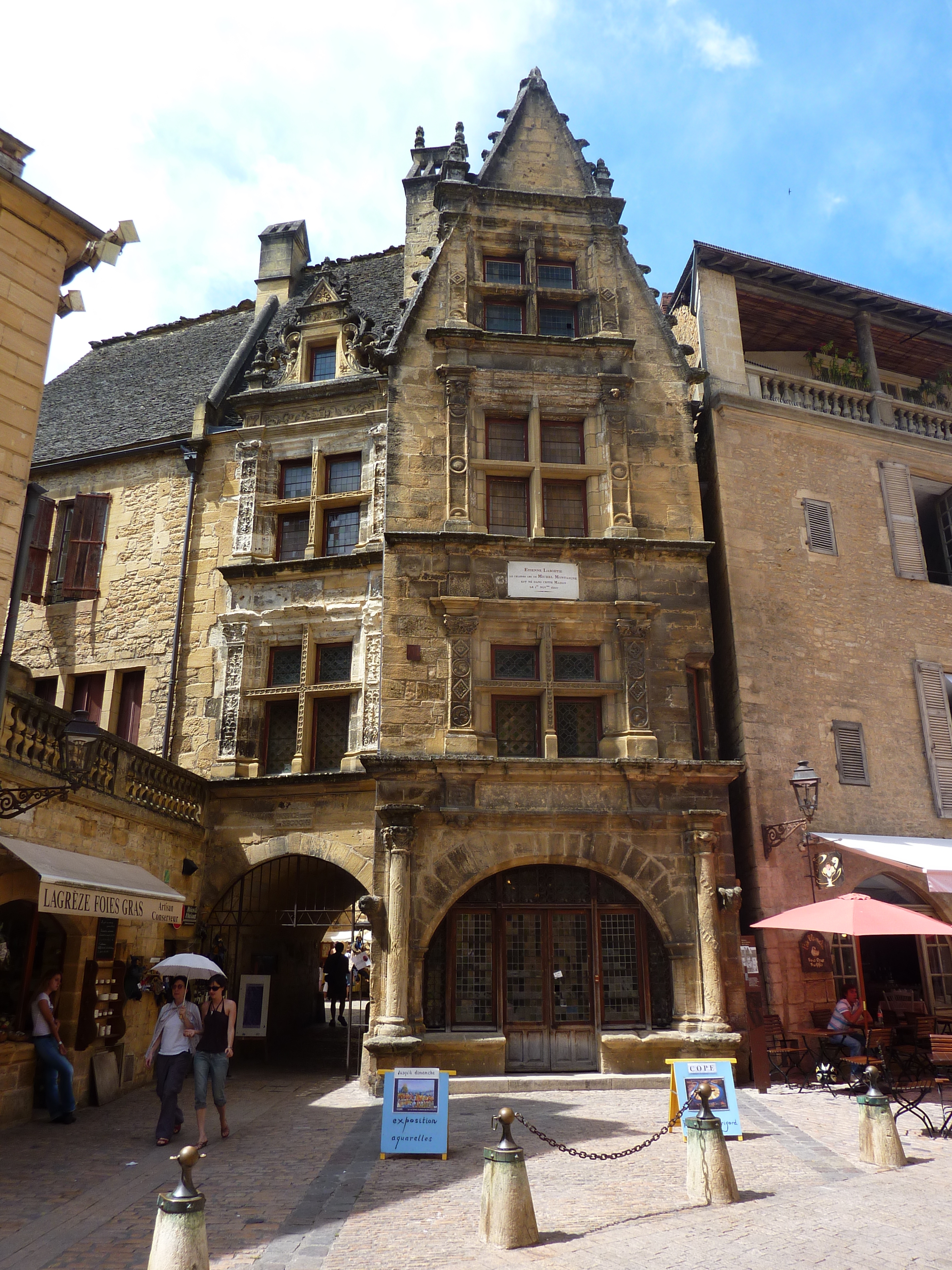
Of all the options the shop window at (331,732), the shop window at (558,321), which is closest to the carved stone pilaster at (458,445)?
the shop window at (558,321)

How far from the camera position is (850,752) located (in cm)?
1381

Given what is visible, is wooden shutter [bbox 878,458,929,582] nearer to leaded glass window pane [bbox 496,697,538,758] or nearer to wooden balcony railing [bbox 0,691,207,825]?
leaded glass window pane [bbox 496,697,538,758]

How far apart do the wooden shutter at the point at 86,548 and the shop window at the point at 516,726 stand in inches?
284

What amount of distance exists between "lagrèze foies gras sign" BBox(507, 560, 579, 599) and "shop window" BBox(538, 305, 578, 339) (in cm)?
422

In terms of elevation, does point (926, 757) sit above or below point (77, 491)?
below

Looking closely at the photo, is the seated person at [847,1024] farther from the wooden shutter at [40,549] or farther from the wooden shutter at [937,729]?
the wooden shutter at [40,549]

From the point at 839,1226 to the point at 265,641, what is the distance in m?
11.0

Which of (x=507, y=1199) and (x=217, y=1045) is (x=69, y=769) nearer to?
(x=217, y=1045)

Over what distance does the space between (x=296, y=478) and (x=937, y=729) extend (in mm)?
10936

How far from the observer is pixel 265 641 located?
14578 mm

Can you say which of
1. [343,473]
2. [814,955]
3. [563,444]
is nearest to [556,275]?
[563,444]

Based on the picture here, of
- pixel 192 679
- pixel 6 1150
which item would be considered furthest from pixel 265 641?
pixel 6 1150

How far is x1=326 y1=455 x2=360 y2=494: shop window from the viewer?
15.3 m

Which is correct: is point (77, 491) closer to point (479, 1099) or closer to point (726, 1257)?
point (479, 1099)
